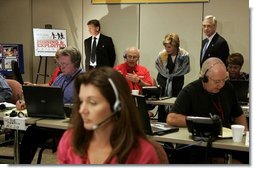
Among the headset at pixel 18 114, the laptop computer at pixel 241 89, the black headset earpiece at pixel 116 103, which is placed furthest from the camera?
the laptop computer at pixel 241 89

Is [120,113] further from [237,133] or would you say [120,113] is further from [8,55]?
[8,55]

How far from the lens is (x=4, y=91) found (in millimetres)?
3627

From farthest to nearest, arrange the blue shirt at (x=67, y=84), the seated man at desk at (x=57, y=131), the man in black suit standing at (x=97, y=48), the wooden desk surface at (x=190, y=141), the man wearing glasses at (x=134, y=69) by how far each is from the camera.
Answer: the man in black suit standing at (x=97, y=48) → the man wearing glasses at (x=134, y=69) → the blue shirt at (x=67, y=84) → the seated man at desk at (x=57, y=131) → the wooden desk surface at (x=190, y=141)

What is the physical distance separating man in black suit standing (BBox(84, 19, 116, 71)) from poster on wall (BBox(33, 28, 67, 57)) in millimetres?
552

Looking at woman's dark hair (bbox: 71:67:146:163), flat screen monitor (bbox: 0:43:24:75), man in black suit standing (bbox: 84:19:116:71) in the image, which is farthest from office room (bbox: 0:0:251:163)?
woman's dark hair (bbox: 71:67:146:163)

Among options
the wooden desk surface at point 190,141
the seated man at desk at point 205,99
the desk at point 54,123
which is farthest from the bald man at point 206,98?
the desk at point 54,123

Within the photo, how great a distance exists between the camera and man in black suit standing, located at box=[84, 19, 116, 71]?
19.4 ft

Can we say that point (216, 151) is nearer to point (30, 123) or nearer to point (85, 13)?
point (30, 123)

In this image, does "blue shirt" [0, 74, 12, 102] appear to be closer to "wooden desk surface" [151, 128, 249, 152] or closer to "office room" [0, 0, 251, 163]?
"wooden desk surface" [151, 128, 249, 152]

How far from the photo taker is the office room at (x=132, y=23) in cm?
541

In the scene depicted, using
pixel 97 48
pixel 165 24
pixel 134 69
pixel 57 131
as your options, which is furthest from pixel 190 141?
pixel 97 48

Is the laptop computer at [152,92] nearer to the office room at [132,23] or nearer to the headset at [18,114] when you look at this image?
the headset at [18,114]

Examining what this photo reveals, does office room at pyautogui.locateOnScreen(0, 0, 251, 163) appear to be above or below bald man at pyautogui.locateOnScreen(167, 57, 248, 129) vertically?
above

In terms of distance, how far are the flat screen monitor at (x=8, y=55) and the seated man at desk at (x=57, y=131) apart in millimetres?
2785
